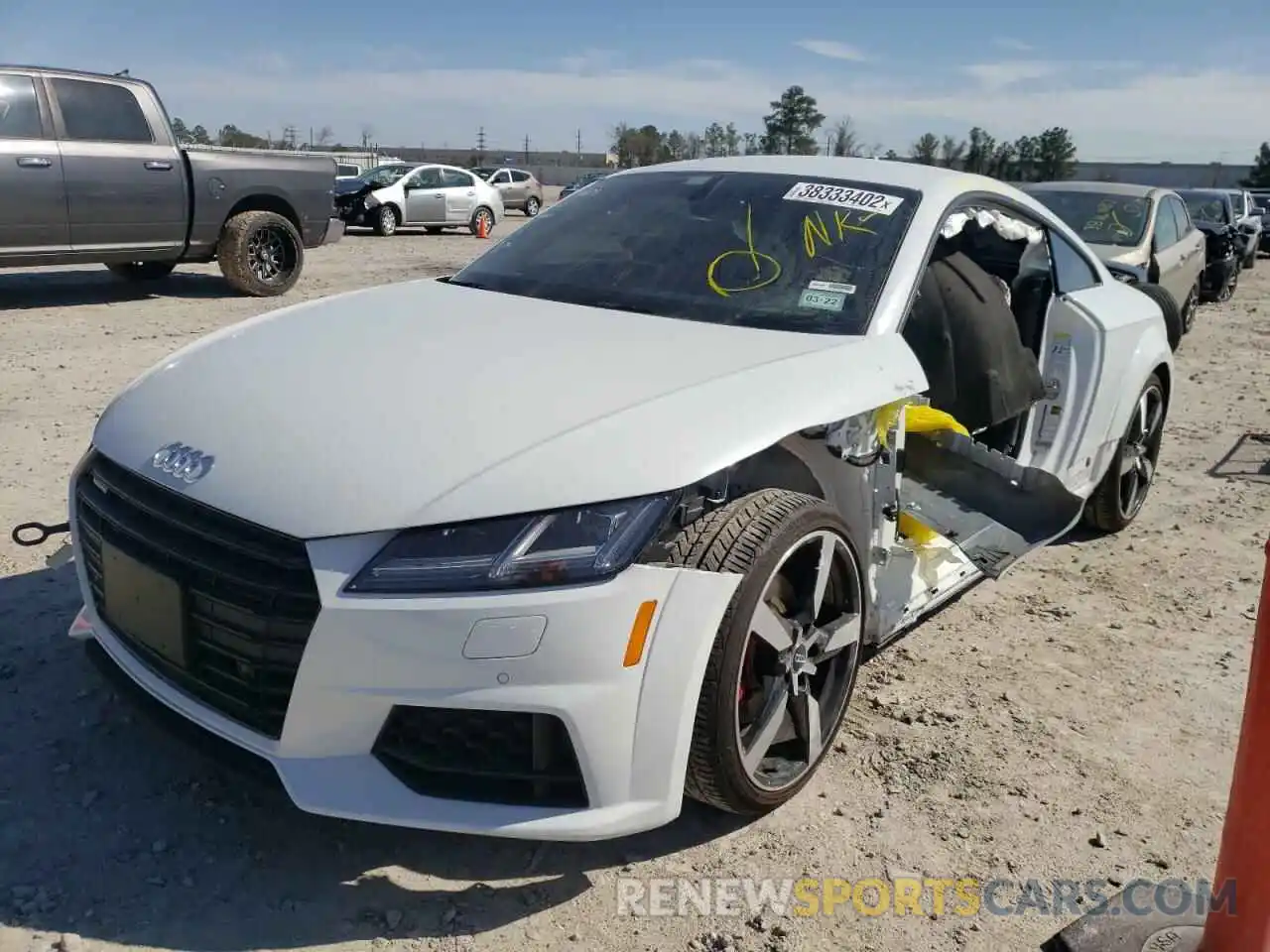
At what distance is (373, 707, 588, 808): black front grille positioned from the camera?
2.11 metres

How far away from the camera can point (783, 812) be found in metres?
2.66

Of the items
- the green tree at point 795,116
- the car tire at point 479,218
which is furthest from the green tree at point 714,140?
the car tire at point 479,218

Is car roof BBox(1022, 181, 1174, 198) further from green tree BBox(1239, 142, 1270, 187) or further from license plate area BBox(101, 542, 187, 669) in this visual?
green tree BBox(1239, 142, 1270, 187)

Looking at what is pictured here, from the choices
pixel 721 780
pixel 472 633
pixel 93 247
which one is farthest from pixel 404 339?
pixel 93 247

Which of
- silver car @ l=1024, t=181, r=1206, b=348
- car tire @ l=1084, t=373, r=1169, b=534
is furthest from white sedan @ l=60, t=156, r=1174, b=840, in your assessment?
silver car @ l=1024, t=181, r=1206, b=348

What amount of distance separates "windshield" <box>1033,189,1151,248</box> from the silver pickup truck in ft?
23.8

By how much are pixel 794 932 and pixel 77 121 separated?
366 inches

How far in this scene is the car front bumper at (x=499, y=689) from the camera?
2.01m

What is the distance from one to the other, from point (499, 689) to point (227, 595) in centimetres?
60

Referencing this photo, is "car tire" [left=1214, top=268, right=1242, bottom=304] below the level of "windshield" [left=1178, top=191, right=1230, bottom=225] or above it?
below

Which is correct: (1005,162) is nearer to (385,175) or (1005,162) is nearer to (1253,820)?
(385,175)

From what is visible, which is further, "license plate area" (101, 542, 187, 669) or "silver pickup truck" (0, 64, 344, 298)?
"silver pickup truck" (0, 64, 344, 298)

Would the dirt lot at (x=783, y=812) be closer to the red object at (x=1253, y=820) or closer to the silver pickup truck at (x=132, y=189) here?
the red object at (x=1253, y=820)

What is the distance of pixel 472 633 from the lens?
2004 mm
